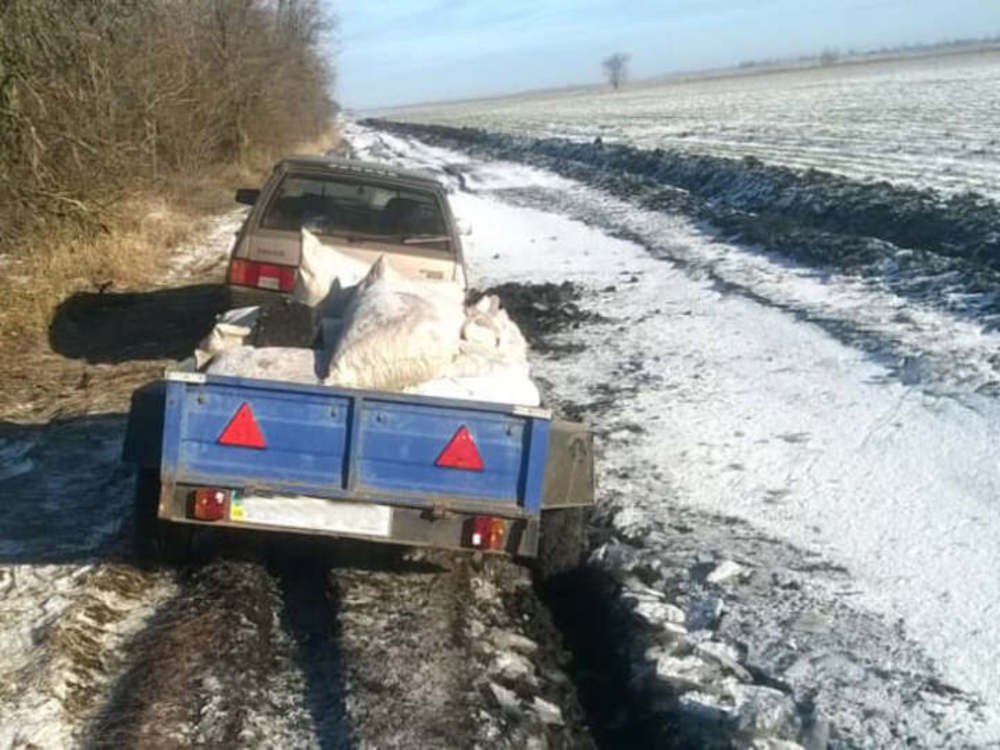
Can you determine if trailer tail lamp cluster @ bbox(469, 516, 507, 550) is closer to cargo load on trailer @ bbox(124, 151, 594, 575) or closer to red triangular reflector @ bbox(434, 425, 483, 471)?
cargo load on trailer @ bbox(124, 151, 594, 575)

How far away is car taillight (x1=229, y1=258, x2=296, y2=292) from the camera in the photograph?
875cm

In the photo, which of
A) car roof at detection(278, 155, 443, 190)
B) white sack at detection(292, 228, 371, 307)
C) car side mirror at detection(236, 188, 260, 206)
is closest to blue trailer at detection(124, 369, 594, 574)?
white sack at detection(292, 228, 371, 307)

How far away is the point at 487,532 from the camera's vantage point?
16.8 ft

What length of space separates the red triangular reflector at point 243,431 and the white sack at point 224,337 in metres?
0.79

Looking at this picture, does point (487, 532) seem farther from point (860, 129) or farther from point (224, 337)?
point (860, 129)

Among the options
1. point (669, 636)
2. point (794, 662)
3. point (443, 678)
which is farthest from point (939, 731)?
point (443, 678)

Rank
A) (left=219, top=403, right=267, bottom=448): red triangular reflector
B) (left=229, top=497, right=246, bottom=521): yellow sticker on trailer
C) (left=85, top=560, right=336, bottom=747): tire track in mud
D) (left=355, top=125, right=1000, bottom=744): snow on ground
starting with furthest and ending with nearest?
(left=355, top=125, right=1000, bottom=744): snow on ground
(left=229, top=497, right=246, bottom=521): yellow sticker on trailer
(left=219, top=403, right=267, bottom=448): red triangular reflector
(left=85, top=560, right=336, bottom=747): tire track in mud

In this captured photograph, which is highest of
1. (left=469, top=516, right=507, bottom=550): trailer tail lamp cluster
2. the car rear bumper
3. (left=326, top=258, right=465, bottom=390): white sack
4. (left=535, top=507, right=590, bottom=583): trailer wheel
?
(left=326, top=258, right=465, bottom=390): white sack

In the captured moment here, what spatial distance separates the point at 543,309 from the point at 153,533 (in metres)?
7.90

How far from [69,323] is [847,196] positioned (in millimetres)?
14011

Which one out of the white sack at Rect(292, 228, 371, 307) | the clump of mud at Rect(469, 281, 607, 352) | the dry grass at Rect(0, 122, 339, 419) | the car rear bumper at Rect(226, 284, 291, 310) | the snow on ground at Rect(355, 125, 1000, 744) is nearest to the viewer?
the snow on ground at Rect(355, 125, 1000, 744)

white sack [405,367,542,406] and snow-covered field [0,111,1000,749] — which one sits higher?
white sack [405,367,542,406]

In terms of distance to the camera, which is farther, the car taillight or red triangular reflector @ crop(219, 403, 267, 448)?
the car taillight

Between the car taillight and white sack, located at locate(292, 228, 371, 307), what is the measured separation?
194 centimetres
